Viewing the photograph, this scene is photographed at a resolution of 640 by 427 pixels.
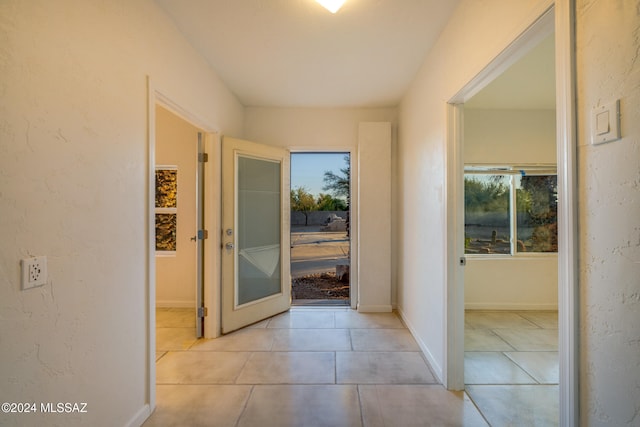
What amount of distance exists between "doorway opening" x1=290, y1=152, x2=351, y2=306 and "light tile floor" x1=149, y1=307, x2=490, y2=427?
44.1 inches

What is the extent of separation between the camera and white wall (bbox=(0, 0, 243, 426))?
1.02 meters

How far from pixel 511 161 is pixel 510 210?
2.14 feet

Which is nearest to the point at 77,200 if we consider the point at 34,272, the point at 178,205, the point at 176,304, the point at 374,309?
the point at 34,272

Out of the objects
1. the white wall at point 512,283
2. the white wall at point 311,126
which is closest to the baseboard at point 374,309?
the white wall at point 512,283

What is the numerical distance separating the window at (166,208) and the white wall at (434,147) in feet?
10.0

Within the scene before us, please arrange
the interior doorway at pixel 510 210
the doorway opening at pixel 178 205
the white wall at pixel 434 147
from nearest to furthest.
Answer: the white wall at pixel 434 147, the interior doorway at pixel 510 210, the doorway opening at pixel 178 205

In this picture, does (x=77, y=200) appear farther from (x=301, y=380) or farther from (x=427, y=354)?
(x=427, y=354)

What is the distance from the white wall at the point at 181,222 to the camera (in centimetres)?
368

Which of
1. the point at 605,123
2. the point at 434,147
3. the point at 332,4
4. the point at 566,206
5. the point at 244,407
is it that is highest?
the point at 332,4

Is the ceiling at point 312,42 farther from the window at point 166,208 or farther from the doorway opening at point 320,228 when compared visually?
the window at point 166,208

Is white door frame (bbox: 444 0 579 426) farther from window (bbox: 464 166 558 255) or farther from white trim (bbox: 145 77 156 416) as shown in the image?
window (bbox: 464 166 558 255)

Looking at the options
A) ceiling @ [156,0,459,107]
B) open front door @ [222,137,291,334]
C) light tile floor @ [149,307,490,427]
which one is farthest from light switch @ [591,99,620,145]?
open front door @ [222,137,291,334]

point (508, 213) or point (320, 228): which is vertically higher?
point (508, 213)

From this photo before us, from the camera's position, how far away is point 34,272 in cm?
108
